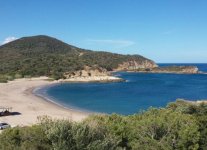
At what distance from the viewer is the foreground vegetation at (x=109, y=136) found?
59.5 feet

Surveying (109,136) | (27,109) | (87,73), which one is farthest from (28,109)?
(87,73)

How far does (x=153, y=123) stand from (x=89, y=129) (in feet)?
16.8

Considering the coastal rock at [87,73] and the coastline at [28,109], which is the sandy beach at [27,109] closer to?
the coastline at [28,109]

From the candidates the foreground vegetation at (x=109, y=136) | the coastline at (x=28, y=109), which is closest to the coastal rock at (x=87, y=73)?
the coastline at (x=28, y=109)

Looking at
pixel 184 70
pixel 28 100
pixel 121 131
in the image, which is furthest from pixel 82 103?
pixel 184 70

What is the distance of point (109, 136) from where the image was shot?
65.8ft

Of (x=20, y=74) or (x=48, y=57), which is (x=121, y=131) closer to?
(x=20, y=74)

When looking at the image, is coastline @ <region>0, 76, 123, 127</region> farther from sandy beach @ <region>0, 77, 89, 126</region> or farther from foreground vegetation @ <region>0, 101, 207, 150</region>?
foreground vegetation @ <region>0, 101, 207, 150</region>

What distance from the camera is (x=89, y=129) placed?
19141mm

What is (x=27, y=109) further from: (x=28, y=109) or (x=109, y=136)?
(x=109, y=136)

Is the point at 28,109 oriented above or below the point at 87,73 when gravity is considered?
below

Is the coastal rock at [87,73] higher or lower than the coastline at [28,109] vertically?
higher

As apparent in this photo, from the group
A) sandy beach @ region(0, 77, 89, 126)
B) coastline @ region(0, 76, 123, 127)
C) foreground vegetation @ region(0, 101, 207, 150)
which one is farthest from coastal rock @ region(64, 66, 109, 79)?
foreground vegetation @ region(0, 101, 207, 150)

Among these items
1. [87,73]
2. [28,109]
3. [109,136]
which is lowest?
[28,109]
